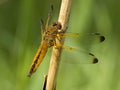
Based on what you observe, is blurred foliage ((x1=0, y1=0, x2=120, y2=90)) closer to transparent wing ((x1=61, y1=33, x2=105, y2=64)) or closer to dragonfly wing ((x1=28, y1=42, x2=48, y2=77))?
transparent wing ((x1=61, y1=33, x2=105, y2=64))

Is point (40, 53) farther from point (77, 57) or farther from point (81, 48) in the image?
point (81, 48)

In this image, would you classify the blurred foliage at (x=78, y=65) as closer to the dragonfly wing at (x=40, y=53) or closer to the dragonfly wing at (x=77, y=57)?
the dragonfly wing at (x=77, y=57)

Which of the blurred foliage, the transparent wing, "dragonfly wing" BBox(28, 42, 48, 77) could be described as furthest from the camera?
the blurred foliage

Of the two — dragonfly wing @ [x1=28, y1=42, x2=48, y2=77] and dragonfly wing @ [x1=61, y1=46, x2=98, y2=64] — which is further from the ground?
dragonfly wing @ [x1=28, y1=42, x2=48, y2=77]

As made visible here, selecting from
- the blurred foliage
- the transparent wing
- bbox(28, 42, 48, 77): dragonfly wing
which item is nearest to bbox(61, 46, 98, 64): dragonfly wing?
the transparent wing

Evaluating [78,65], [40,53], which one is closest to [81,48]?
[78,65]

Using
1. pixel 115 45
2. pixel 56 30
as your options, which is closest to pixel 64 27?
pixel 56 30

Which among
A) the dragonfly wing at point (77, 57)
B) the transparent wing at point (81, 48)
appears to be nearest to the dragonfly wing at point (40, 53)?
the transparent wing at point (81, 48)

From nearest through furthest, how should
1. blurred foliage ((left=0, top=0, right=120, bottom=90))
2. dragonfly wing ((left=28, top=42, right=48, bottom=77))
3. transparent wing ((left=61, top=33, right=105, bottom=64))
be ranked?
dragonfly wing ((left=28, top=42, right=48, bottom=77)) < transparent wing ((left=61, top=33, right=105, bottom=64)) < blurred foliage ((left=0, top=0, right=120, bottom=90))

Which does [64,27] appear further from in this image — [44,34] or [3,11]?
[3,11]
